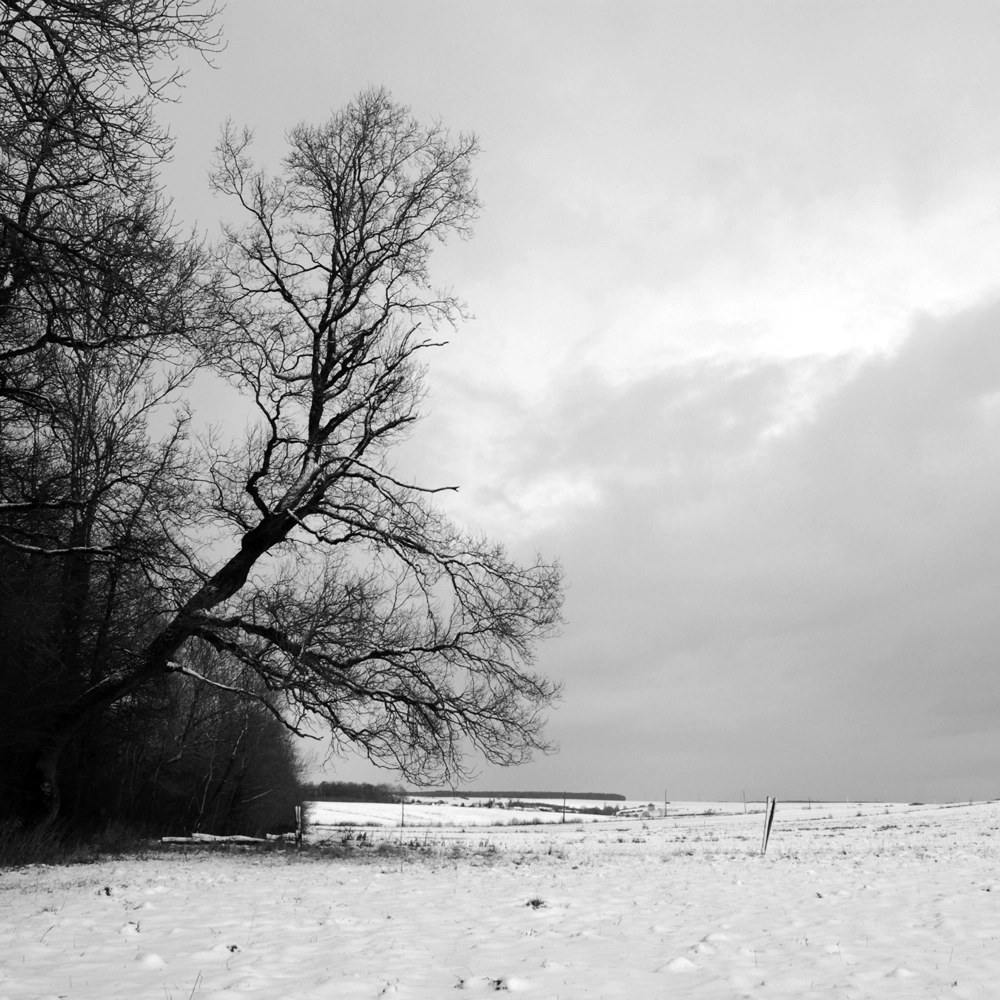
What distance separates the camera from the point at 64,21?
6340 millimetres

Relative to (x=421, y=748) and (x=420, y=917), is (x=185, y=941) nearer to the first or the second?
(x=420, y=917)

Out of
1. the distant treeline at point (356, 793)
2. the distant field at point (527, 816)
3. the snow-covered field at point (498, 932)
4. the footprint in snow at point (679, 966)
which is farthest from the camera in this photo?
the distant treeline at point (356, 793)

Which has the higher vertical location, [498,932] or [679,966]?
[679,966]

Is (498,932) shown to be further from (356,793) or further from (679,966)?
(356,793)

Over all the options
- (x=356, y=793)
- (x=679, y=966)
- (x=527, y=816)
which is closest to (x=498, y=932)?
(x=679, y=966)

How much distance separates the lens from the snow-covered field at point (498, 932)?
5.79 m

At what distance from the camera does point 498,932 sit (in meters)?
7.82

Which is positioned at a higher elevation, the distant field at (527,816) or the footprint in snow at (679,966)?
the footprint in snow at (679,966)

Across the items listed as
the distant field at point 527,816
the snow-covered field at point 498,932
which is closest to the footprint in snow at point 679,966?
the snow-covered field at point 498,932

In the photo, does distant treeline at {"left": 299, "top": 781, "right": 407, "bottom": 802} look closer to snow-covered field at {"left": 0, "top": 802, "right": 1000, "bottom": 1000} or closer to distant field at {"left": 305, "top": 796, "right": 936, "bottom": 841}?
distant field at {"left": 305, "top": 796, "right": 936, "bottom": 841}

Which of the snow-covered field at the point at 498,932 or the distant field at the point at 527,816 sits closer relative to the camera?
the snow-covered field at the point at 498,932

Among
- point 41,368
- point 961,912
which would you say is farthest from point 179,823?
point 961,912

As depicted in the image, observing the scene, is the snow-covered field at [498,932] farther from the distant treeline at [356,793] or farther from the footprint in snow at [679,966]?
the distant treeline at [356,793]

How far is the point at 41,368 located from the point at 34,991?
8.09 metres
